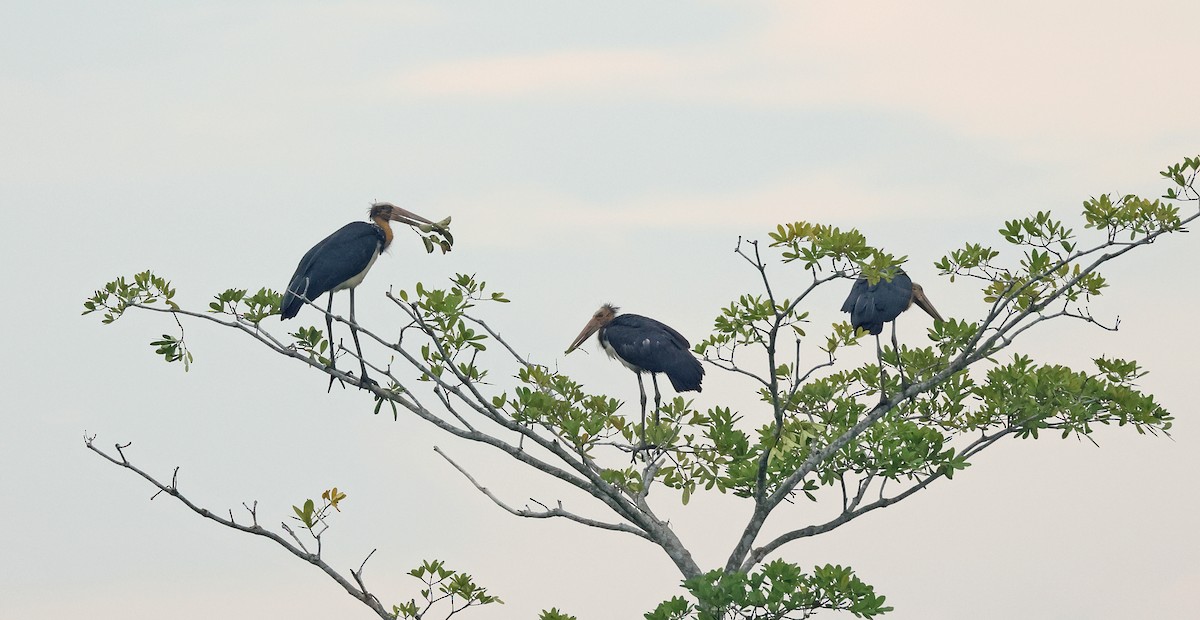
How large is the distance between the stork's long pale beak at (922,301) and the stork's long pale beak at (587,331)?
4.47m

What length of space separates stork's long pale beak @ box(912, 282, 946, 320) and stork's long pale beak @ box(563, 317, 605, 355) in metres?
4.47

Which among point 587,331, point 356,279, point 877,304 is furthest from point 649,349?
point 356,279

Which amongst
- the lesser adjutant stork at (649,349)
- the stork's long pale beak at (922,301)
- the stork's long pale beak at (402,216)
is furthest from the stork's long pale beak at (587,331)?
the stork's long pale beak at (922,301)

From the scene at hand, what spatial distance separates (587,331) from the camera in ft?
55.7

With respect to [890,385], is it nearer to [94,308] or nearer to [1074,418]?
[1074,418]

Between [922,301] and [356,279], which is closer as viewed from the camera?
[356,279]

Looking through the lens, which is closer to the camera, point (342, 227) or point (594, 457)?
point (594, 457)

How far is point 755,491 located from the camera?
13938mm

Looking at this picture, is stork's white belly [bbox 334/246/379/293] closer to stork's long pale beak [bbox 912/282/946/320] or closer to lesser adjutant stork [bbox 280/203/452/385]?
lesser adjutant stork [bbox 280/203/452/385]

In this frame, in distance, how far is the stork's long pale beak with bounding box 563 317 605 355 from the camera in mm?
16844

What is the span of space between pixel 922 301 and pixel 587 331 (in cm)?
480

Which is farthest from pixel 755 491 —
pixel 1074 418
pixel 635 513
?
pixel 1074 418

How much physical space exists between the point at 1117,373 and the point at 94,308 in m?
10.9

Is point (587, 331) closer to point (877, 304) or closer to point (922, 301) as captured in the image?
point (877, 304)
